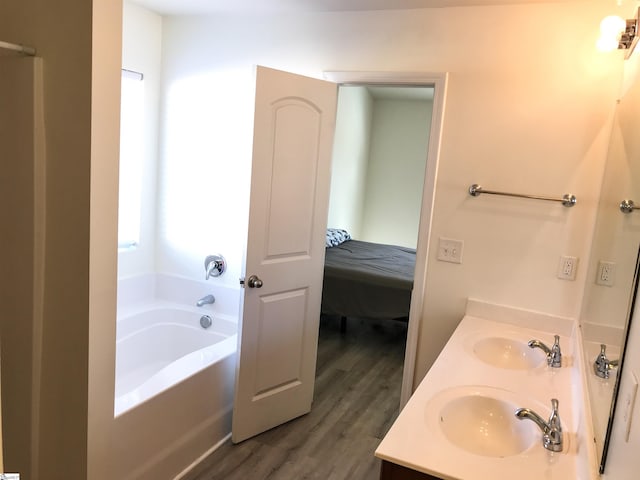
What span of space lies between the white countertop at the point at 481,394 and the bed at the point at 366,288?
1.64 metres

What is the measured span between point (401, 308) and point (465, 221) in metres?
1.65

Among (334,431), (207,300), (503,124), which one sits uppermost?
(503,124)

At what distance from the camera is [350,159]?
6.25m

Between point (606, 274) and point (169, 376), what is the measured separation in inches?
75.1

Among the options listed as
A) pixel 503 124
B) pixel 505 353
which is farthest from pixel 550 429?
pixel 503 124

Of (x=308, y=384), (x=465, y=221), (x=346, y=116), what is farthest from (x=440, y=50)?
(x=346, y=116)

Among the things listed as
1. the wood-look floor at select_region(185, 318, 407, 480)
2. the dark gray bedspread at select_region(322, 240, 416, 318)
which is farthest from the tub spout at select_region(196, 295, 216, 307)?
the dark gray bedspread at select_region(322, 240, 416, 318)

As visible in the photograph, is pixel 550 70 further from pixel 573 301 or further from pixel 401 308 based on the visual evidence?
pixel 401 308

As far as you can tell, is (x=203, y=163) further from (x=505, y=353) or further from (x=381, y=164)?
(x=381, y=164)

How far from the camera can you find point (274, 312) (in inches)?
109

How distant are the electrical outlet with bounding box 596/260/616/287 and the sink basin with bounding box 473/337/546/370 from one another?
56 centimetres

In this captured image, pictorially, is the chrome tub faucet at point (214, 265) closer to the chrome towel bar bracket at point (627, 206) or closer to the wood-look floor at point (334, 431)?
the wood-look floor at point (334, 431)

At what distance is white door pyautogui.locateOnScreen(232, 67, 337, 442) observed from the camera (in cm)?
258

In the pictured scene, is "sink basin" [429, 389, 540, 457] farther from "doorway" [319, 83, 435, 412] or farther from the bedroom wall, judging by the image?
"doorway" [319, 83, 435, 412]
